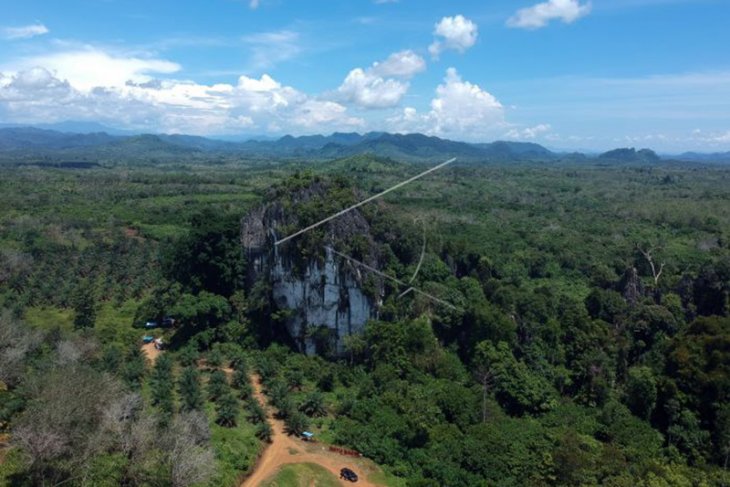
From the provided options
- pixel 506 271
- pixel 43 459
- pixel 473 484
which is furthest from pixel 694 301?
pixel 43 459

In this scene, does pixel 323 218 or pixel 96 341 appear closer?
pixel 96 341

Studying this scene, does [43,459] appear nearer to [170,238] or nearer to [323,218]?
[323,218]

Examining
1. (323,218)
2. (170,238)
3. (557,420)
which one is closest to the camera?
(557,420)

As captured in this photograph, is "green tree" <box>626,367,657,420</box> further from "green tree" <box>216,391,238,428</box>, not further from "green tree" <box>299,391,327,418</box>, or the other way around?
"green tree" <box>216,391,238,428</box>

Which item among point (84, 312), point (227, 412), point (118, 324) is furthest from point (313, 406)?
point (84, 312)

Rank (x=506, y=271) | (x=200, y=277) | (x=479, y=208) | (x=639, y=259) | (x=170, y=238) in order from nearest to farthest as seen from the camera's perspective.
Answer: (x=200, y=277) → (x=506, y=271) → (x=639, y=259) → (x=170, y=238) → (x=479, y=208)

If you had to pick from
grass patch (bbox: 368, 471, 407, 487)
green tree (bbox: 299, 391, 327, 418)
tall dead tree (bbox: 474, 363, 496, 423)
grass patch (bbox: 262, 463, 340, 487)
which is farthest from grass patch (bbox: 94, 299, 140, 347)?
tall dead tree (bbox: 474, 363, 496, 423)
